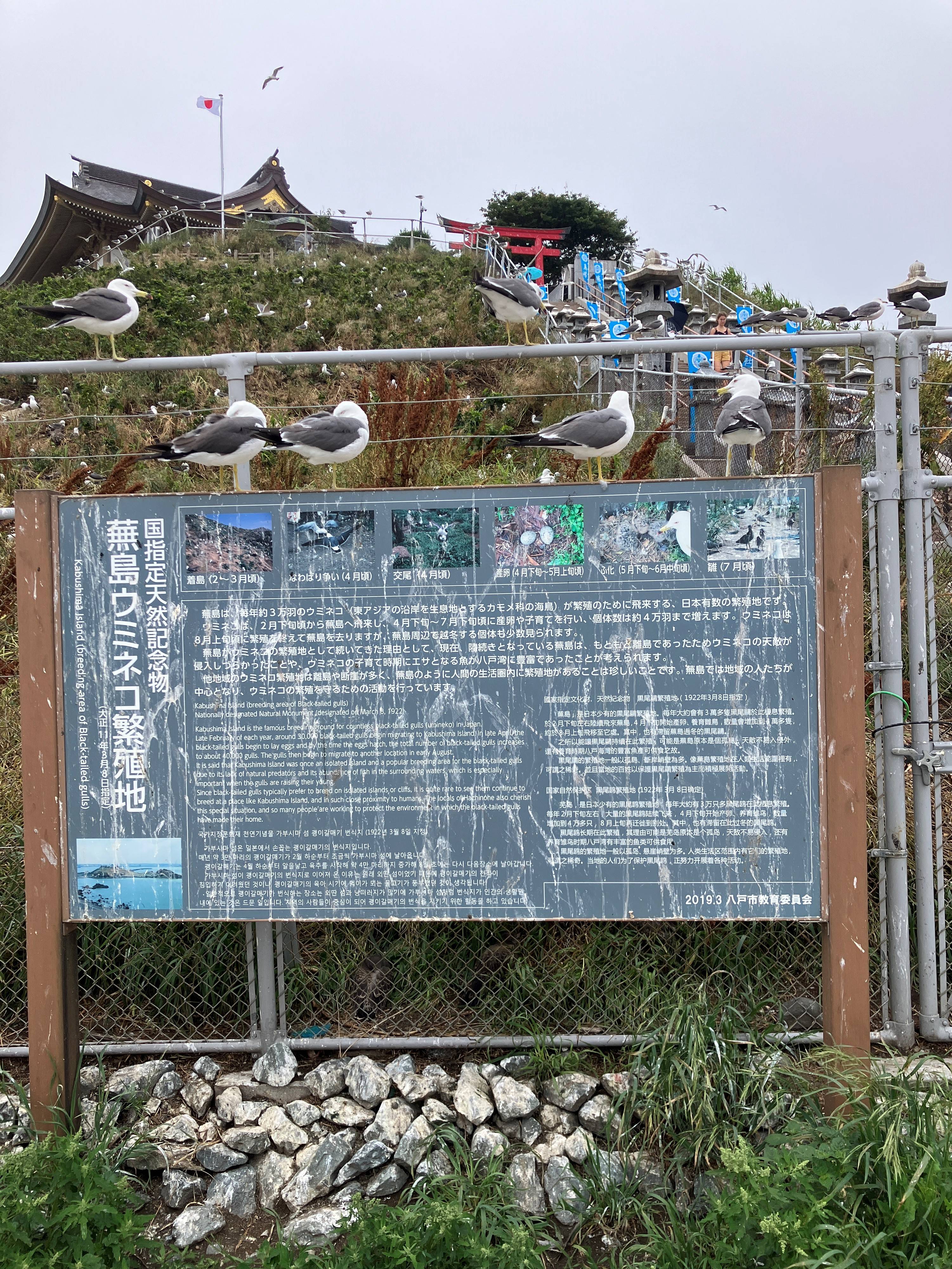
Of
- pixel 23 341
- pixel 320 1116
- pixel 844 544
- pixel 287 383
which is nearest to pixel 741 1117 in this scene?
pixel 320 1116

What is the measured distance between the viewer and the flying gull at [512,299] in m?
4.51

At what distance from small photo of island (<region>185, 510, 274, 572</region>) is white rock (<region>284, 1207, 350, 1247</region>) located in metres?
2.06

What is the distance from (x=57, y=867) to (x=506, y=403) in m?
11.7

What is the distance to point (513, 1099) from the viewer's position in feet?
10.1

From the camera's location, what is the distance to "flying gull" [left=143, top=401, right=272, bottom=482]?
314cm

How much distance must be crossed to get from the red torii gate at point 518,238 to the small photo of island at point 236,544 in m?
26.5

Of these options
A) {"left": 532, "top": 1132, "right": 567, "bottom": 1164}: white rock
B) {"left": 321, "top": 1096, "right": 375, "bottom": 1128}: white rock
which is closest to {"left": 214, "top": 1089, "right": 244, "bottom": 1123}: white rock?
{"left": 321, "top": 1096, "right": 375, "bottom": 1128}: white rock

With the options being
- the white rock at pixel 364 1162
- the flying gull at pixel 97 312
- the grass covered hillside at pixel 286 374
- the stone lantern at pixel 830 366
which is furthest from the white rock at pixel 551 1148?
the stone lantern at pixel 830 366

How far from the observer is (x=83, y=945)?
3.84m

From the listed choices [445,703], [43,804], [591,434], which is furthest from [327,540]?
[43,804]

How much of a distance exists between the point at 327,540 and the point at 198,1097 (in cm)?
209

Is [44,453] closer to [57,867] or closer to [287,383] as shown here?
[287,383]

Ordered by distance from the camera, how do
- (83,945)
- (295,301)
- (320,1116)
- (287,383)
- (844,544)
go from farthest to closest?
(295,301) → (287,383) → (83,945) → (320,1116) → (844,544)

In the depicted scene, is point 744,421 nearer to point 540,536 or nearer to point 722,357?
point 540,536
